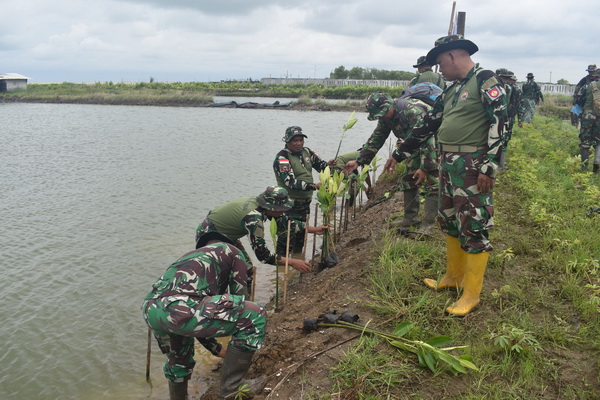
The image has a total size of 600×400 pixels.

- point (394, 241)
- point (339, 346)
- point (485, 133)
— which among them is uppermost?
point (485, 133)

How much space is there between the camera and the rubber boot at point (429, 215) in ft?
18.7

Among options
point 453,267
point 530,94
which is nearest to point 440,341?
point 453,267

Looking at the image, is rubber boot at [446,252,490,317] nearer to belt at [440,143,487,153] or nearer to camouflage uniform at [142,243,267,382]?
belt at [440,143,487,153]

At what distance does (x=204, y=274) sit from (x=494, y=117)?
2473 millimetres

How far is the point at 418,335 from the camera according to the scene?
343 cm

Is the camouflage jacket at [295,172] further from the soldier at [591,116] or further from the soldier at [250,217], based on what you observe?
the soldier at [591,116]

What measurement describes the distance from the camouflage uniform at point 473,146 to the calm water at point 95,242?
3.13 meters

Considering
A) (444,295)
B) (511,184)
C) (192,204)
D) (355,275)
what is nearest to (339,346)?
(444,295)

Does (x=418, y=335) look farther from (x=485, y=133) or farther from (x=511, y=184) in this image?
Result: (x=511, y=184)

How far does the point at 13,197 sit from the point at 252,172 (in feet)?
21.0

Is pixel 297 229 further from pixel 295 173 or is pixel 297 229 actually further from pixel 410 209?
pixel 410 209

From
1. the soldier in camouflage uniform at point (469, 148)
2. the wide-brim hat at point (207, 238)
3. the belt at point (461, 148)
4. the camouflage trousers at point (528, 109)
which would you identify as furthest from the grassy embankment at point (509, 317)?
the camouflage trousers at point (528, 109)

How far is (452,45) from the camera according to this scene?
369cm

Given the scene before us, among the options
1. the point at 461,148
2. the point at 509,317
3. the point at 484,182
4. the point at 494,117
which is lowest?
the point at 509,317
